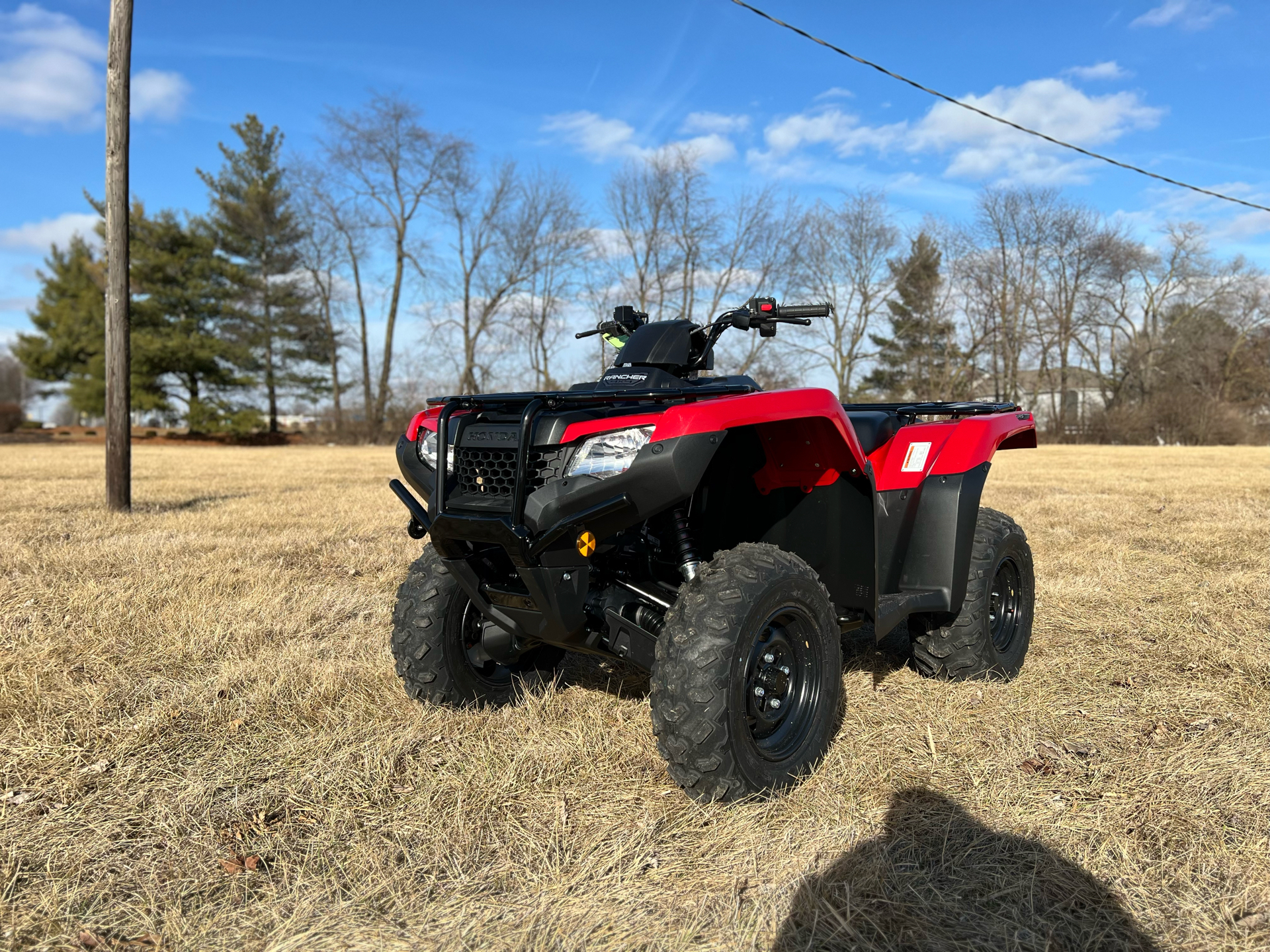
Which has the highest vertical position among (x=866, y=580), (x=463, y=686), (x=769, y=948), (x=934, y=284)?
(x=934, y=284)

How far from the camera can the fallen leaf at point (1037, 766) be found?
9.77 feet

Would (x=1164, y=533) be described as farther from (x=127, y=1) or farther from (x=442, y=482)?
(x=127, y=1)

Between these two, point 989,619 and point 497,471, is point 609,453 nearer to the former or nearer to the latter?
point 497,471

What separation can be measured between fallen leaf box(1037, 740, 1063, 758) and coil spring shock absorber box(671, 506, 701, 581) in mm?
1401

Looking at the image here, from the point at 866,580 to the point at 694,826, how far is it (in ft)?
3.68

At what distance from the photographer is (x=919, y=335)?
41.6 metres

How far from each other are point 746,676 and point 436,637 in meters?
1.26

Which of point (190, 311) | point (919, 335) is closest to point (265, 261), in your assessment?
point (190, 311)

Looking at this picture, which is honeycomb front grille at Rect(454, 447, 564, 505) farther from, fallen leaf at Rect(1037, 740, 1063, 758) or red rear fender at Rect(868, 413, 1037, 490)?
fallen leaf at Rect(1037, 740, 1063, 758)

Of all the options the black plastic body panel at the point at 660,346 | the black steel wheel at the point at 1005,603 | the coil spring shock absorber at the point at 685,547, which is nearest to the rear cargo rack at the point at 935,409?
the black steel wheel at the point at 1005,603

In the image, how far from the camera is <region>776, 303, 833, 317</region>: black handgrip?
133 inches

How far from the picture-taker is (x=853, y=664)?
13.9 feet

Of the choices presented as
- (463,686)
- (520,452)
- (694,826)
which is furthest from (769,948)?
(463,686)

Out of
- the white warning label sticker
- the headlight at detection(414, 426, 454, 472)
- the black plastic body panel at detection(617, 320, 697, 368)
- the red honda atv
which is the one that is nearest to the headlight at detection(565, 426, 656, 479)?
the red honda atv
